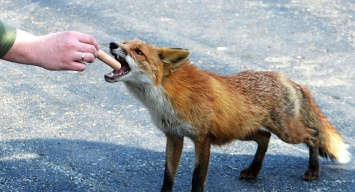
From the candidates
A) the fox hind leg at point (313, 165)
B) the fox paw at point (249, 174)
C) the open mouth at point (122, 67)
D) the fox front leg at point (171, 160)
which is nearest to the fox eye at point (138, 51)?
the open mouth at point (122, 67)

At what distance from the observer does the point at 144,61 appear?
4953mm

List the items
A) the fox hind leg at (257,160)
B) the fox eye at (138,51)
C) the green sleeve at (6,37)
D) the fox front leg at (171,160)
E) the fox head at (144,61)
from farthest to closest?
1. the fox hind leg at (257,160)
2. the fox front leg at (171,160)
3. the fox eye at (138,51)
4. the fox head at (144,61)
5. the green sleeve at (6,37)

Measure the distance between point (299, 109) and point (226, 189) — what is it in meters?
0.86

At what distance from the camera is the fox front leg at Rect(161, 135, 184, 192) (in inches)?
205

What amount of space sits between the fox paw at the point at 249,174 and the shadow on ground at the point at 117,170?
47mm

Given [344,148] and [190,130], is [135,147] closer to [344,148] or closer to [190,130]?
[190,130]

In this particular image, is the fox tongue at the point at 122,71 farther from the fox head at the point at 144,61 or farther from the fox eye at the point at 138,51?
the fox eye at the point at 138,51

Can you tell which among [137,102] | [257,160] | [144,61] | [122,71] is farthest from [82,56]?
[137,102]

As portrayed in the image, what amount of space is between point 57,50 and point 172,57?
53.8 inches

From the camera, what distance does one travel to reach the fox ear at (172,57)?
5.00 m

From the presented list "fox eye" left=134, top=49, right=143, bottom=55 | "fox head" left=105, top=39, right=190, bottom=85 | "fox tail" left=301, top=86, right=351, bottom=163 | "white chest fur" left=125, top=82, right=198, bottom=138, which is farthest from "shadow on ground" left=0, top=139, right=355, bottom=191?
"fox eye" left=134, top=49, right=143, bottom=55

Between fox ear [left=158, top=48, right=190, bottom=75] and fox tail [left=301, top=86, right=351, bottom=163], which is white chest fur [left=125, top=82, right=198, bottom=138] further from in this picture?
fox tail [left=301, top=86, right=351, bottom=163]

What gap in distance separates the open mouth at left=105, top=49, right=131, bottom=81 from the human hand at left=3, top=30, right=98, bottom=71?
82cm

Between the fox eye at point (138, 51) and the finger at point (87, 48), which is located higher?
the finger at point (87, 48)
